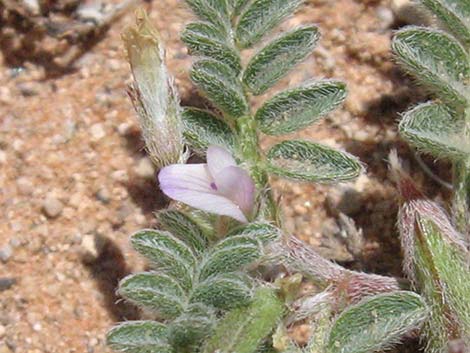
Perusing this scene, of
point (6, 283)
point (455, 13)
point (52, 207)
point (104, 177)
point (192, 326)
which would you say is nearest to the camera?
point (192, 326)

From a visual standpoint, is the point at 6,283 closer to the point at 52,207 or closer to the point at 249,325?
the point at 52,207

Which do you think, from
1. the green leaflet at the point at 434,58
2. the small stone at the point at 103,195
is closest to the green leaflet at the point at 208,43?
the green leaflet at the point at 434,58

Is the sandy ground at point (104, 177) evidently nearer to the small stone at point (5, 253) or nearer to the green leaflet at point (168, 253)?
the small stone at point (5, 253)

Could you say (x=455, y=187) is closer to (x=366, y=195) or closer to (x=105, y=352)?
(x=366, y=195)

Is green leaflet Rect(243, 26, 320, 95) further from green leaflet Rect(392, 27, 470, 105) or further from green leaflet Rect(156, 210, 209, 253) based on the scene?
green leaflet Rect(156, 210, 209, 253)

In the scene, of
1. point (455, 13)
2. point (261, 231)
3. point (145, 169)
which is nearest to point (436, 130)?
point (455, 13)
